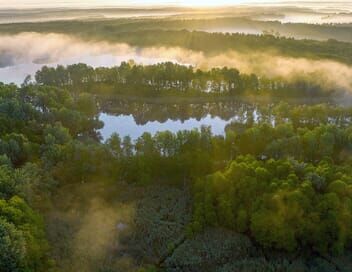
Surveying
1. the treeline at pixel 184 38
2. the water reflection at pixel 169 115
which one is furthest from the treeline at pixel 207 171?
the treeline at pixel 184 38

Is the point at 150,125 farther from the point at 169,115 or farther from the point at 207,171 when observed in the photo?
the point at 207,171

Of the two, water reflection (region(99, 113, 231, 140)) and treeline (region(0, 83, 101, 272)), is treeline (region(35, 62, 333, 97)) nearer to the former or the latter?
water reflection (region(99, 113, 231, 140))

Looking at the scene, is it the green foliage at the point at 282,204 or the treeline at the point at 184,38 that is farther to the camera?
the treeline at the point at 184,38

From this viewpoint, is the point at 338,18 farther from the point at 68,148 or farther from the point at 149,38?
the point at 68,148

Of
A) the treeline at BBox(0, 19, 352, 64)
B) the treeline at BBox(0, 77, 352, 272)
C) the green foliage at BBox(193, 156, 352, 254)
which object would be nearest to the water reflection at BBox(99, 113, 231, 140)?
the treeline at BBox(0, 77, 352, 272)

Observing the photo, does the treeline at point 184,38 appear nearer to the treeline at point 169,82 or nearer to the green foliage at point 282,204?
the treeline at point 169,82

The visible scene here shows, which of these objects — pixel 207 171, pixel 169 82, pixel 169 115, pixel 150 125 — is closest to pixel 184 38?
pixel 169 82
